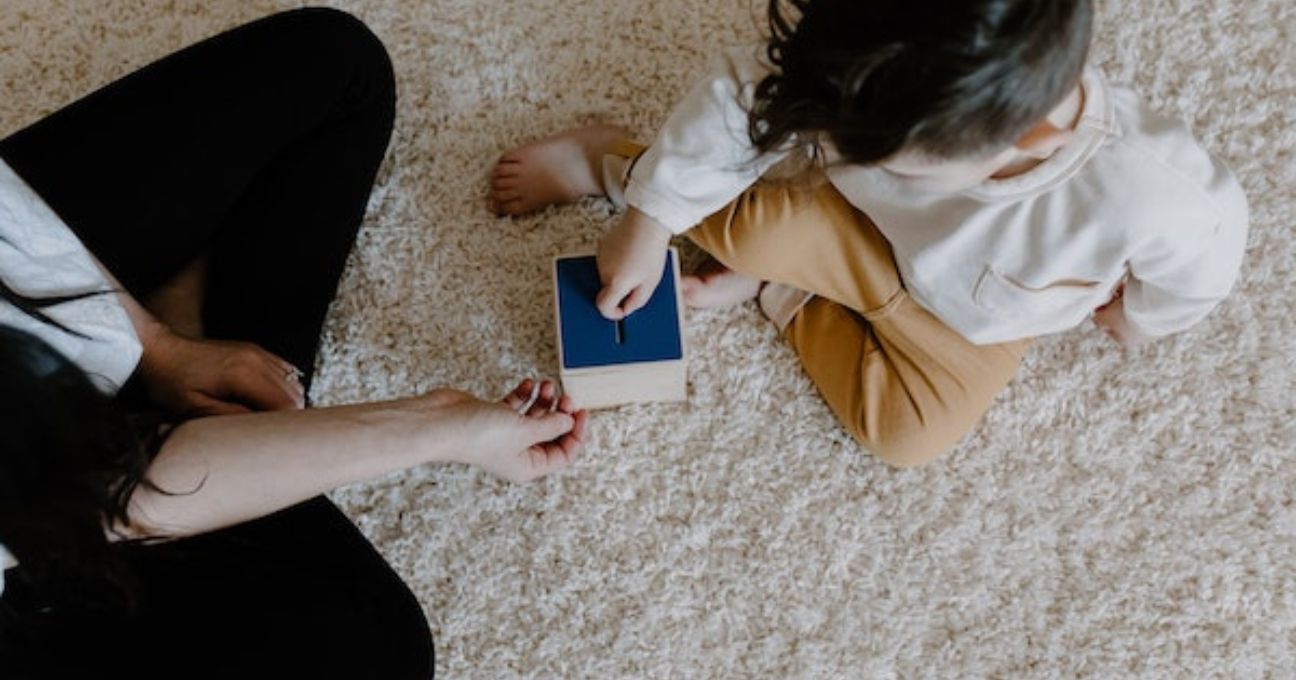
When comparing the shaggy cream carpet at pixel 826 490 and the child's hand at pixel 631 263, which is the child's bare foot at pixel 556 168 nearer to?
the shaggy cream carpet at pixel 826 490

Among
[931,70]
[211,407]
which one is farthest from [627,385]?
[931,70]

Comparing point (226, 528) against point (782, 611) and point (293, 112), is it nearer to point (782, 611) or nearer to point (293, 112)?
point (293, 112)

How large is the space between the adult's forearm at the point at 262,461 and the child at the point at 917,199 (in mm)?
200

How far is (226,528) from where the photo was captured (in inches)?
32.3

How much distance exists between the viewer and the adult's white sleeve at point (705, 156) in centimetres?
80

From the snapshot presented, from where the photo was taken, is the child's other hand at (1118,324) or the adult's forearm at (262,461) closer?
the adult's forearm at (262,461)

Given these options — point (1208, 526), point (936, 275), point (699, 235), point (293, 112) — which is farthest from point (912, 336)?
point (293, 112)

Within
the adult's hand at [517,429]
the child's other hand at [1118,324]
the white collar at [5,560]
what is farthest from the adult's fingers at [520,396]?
the child's other hand at [1118,324]

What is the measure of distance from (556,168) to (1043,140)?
1.57 ft

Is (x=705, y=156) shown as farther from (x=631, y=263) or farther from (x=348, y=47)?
(x=348, y=47)

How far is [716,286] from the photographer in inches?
39.6

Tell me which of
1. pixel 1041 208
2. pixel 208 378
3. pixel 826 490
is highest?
pixel 1041 208

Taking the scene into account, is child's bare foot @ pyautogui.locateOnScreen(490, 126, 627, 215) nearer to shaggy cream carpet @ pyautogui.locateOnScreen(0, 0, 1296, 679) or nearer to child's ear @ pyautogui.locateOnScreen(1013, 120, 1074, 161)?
shaggy cream carpet @ pyautogui.locateOnScreen(0, 0, 1296, 679)

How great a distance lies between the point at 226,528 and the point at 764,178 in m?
0.50
